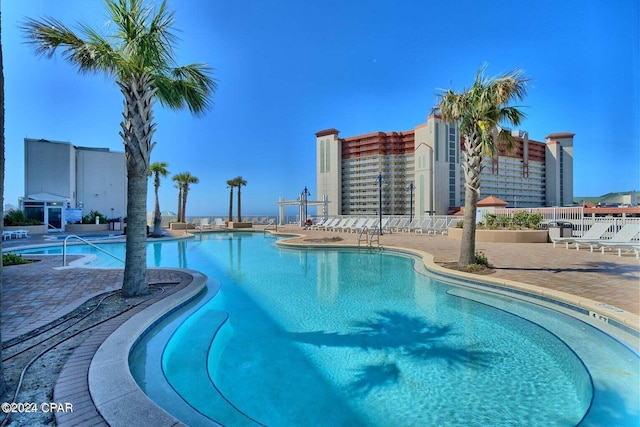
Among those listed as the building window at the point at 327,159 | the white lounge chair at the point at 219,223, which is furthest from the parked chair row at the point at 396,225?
the building window at the point at 327,159

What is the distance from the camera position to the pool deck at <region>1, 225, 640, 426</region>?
6.79 feet

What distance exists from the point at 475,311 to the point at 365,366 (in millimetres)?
2361

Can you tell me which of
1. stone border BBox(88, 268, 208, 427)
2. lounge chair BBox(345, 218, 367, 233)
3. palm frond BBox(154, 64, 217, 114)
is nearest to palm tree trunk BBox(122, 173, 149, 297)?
stone border BBox(88, 268, 208, 427)

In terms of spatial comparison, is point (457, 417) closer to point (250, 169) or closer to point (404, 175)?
point (250, 169)

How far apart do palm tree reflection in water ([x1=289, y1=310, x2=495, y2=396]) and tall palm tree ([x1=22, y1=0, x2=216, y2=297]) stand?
9.57 ft

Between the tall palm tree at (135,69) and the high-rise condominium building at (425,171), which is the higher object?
the high-rise condominium building at (425,171)

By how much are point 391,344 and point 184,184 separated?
2456 cm

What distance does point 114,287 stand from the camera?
5.00m

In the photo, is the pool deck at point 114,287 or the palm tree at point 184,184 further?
the palm tree at point 184,184

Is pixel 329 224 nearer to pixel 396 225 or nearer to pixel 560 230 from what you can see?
pixel 396 225

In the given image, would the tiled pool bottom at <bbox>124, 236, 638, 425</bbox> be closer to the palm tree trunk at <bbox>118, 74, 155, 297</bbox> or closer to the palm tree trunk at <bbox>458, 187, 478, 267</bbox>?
the palm tree trunk at <bbox>118, 74, 155, 297</bbox>

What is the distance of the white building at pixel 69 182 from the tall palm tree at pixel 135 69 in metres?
18.8

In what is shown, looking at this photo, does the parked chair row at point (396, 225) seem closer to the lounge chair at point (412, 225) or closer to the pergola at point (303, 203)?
the lounge chair at point (412, 225)

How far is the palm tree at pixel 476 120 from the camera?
6.16m
